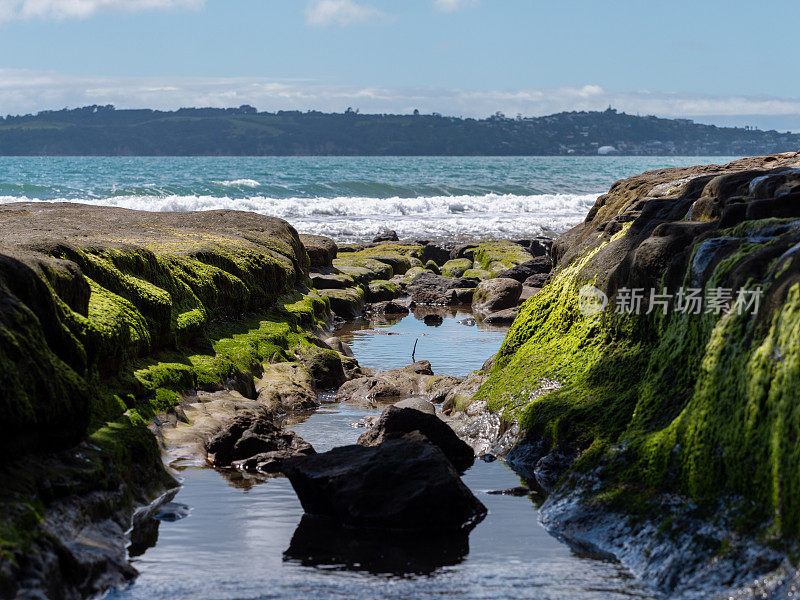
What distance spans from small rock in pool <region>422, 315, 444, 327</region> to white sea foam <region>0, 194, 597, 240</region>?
22238mm

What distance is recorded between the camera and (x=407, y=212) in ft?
189

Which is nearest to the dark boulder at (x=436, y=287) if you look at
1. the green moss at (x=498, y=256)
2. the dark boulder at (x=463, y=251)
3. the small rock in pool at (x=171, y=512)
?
the green moss at (x=498, y=256)

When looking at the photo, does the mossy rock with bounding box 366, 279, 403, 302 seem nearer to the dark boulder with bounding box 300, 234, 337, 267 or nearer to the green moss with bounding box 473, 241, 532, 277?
the dark boulder with bounding box 300, 234, 337, 267

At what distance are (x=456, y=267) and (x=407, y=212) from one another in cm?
2920

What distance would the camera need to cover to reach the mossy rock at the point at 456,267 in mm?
27844

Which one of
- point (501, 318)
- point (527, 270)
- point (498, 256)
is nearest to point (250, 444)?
point (501, 318)

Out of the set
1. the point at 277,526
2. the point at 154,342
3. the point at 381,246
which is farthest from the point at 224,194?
the point at 277,526

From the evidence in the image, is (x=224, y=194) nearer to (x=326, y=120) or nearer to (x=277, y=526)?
(x=277, y=526)

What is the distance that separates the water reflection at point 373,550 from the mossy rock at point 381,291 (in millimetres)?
16018

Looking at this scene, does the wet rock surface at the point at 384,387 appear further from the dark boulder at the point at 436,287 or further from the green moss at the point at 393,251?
the green moss at the point at 393,251

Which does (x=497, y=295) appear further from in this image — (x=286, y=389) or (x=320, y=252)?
(x=286, y=389)

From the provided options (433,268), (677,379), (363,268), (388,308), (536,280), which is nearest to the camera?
(677,379)

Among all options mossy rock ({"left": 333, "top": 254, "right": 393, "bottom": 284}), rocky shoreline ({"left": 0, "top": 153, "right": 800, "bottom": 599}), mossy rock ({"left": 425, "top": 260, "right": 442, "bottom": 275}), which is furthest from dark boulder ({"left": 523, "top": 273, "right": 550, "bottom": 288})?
rocky shoreline ({"left": 0, "top": 153, "right": 800, "bottom": 599})

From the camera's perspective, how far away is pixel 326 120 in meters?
193
